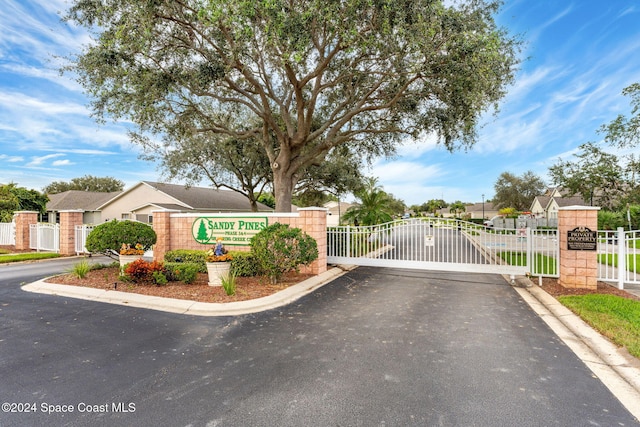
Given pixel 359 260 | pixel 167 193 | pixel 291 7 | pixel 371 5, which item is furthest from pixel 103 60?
pixel 167 193

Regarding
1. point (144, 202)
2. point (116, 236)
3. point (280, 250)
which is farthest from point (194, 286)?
point (144, 202)

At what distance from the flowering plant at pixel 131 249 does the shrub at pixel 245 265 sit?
2.87 m

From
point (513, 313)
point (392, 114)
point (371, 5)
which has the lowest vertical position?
point (513, 313)

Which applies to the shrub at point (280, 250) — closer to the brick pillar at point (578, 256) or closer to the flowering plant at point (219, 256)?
the flowering plant at point (219, 256)

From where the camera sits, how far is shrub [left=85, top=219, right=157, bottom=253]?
923 cm

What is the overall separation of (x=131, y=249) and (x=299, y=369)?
7.92 m

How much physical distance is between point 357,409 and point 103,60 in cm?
1196

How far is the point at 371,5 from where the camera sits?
8.67 meters

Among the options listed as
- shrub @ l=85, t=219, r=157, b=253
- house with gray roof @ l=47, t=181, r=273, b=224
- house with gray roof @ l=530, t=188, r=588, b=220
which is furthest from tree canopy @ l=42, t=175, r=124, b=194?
house with gray roof @ l=530, t=188, r=588, b=220

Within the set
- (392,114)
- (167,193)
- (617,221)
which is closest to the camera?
(392,114)

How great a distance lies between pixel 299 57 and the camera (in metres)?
8.42

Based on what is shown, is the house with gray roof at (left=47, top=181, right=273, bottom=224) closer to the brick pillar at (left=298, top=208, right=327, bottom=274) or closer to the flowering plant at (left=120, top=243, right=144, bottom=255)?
the flowering plant at (left=120, top=243, right=144, bottom=255)

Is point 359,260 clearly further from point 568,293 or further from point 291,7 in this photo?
point 291,7

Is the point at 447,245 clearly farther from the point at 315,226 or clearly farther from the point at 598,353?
the point at 598,353
